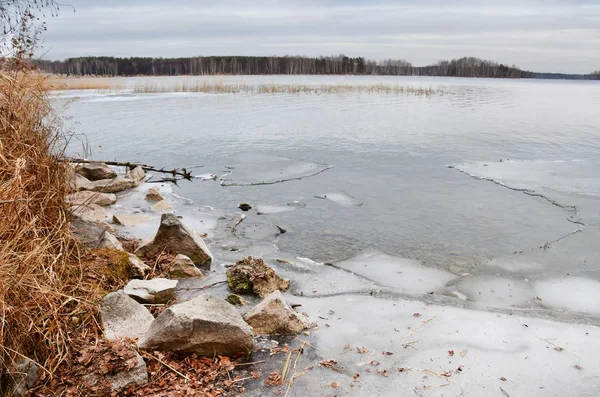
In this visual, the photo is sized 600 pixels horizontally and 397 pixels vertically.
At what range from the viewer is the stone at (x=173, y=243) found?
6566mm

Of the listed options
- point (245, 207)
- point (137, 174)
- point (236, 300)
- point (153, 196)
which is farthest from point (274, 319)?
point (137, 174)

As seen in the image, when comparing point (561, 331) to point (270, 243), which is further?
point (270, 243)

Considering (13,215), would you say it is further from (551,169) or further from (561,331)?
(551,169)

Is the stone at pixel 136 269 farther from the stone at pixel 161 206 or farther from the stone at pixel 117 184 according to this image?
the stone at pixel 117 184

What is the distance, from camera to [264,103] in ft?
110

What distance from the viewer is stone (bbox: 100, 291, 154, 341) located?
166 inches

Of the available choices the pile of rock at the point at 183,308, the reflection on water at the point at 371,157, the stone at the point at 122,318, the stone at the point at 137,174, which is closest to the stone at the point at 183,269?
the pile of rock at the point at 183,308

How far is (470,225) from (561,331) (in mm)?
3907

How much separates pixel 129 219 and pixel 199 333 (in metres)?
5.08

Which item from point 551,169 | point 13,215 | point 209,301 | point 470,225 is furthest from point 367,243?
point 551,169

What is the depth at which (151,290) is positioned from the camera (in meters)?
5.17

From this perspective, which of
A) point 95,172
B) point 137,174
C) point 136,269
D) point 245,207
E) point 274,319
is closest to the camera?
point 274,319

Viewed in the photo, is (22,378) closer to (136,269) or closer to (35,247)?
(35,247)

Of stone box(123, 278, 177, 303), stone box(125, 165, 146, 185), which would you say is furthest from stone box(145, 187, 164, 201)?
stone box(123, 278, 177, 303)
